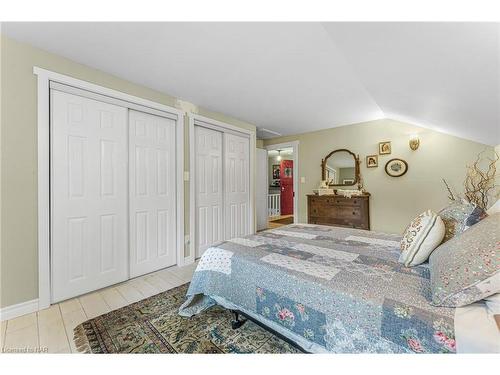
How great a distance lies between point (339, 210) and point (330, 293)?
2986 millimetres

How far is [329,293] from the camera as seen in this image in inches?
40.4

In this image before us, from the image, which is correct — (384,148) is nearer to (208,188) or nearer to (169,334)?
(208,188)

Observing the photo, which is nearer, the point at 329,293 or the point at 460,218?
the point at 329,293

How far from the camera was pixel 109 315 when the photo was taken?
173 centimetres

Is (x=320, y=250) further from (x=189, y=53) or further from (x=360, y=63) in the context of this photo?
(x=189, y=53)

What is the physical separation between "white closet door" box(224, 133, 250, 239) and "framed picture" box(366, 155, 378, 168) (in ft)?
6.91

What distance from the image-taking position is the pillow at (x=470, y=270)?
0.78 meters

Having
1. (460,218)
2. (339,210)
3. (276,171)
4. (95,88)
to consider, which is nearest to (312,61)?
(460,218)

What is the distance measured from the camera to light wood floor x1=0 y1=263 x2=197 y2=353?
1436mm

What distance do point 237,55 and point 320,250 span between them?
5.75 ft

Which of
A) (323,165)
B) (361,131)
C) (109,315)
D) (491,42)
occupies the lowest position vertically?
(109,315)

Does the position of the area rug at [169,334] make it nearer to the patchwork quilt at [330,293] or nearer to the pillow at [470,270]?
the patchwork quilt at [330,293]

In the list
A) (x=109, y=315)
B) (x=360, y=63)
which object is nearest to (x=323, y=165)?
(x=360, y=63)
